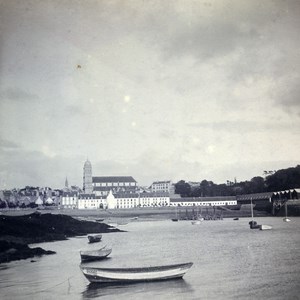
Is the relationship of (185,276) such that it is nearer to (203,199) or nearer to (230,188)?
(230,188)

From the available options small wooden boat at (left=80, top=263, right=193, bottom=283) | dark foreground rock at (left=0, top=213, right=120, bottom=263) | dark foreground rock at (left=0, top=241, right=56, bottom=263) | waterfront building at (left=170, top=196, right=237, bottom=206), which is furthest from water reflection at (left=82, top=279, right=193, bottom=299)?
waterfront building at (left=170, top=196, right=237, bottom=206)

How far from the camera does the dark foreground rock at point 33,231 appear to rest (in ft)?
47.4

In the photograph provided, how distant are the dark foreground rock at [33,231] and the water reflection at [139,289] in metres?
4.49

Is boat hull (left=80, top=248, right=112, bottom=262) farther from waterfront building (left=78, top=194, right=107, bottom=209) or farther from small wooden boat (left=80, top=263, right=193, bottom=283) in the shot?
waterfront building (left=78, top=194, right=107, bottom=209)

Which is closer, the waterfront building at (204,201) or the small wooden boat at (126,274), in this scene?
the small wooden boat at (126,274)

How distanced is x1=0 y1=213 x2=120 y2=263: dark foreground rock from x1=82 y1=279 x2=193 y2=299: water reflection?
14.7 feet

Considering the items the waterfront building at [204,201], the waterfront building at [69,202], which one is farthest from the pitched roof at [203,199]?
the waterfront building at [69,202]

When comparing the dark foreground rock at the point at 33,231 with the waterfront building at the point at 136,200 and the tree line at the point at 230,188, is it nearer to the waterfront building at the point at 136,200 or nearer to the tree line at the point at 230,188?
the tree line at the point at 230,188

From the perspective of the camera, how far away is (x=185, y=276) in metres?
11.4

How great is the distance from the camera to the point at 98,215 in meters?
35.0

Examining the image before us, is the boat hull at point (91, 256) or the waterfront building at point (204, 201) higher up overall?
the waterfront building at point (204, 201)

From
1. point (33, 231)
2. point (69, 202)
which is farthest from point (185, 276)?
point (69, 202)

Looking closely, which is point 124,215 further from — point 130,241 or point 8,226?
point 8,226

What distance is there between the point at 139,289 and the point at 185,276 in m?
1.82
